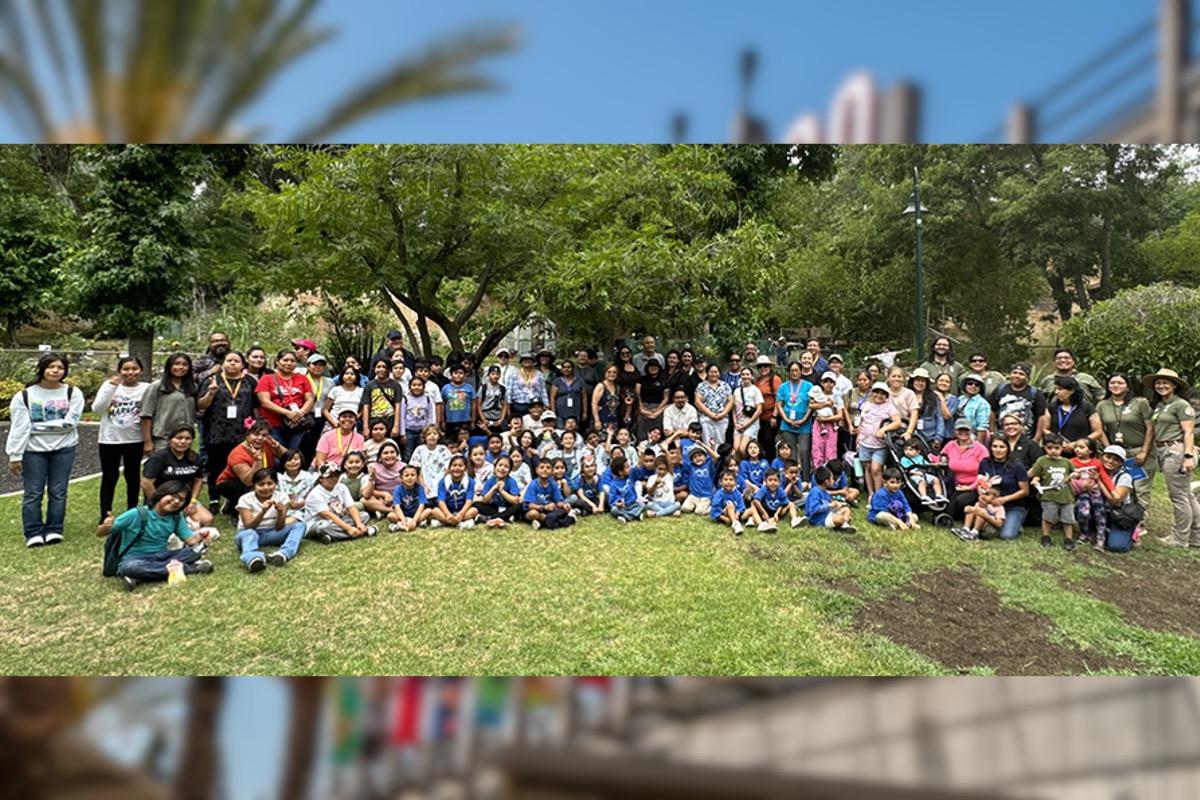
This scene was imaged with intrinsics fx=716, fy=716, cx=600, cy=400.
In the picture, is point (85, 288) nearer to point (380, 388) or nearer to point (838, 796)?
point (380, 388)

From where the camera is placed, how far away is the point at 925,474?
6.61m

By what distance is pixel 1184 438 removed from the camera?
19.4 ft

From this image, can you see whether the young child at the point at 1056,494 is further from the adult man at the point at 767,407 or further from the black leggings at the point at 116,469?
the black leggings at the point at 116,469

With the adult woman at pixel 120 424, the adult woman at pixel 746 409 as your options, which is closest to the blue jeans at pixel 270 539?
the adult woman at pixel 120 424

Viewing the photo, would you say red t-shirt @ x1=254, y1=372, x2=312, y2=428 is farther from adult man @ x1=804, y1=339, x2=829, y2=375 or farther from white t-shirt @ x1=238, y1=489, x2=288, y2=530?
adult man @ x1=804, y1=339, x2=829, y2=375

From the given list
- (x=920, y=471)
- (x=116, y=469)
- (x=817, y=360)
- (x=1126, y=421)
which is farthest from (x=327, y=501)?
(x=1126, y=421)

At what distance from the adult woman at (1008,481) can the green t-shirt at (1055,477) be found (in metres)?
0.11

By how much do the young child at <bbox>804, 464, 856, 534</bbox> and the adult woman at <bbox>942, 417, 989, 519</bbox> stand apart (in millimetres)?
1033

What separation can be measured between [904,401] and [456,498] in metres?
4.40

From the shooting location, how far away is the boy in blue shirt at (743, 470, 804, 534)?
634 centimetres

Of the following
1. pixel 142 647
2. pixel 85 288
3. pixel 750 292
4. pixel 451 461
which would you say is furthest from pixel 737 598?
pixel 85 288

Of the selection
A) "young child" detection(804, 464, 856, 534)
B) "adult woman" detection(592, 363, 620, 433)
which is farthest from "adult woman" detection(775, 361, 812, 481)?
"adult woman" detection(592, 363, 620, 433)

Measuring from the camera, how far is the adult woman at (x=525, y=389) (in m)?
7.82

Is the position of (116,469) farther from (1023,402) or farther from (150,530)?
(1023,402)
